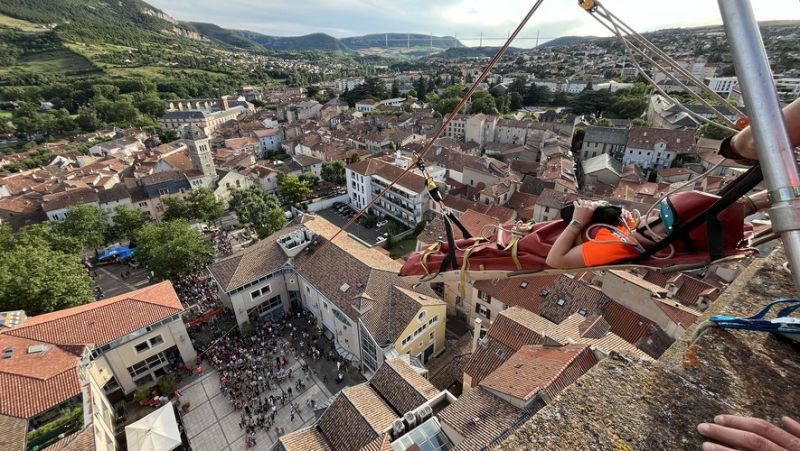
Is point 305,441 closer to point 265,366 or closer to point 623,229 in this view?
point 265,366

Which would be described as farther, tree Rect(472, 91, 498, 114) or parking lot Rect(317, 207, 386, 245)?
tree Rect(472, 91, 498, 114)

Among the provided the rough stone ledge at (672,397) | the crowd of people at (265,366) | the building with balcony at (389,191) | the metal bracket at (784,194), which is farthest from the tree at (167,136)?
the metal bracket at (784,194)

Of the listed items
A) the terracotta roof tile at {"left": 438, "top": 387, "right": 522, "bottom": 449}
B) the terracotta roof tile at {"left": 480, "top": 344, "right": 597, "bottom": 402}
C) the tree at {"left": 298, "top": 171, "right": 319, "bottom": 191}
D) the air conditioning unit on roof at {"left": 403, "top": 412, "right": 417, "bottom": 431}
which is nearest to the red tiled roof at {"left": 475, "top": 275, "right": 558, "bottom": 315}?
the terracotta roof tile at {"left": 480, "top": 344, "right": 597, "bottom": 402}

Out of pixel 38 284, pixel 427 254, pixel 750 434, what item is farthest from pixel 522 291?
pixel 38 284

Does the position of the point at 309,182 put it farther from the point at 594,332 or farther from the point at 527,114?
the point at 527,114

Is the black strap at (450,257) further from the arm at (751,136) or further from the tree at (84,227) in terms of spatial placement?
the tree at (84,227)

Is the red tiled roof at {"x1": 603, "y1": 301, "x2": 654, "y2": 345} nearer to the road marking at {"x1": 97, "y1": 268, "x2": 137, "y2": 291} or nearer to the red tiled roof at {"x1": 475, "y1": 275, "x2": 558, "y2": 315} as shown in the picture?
the red tiled roof at {"x1": 475, "y1": 275, "x2": 558, "y2": 315}
